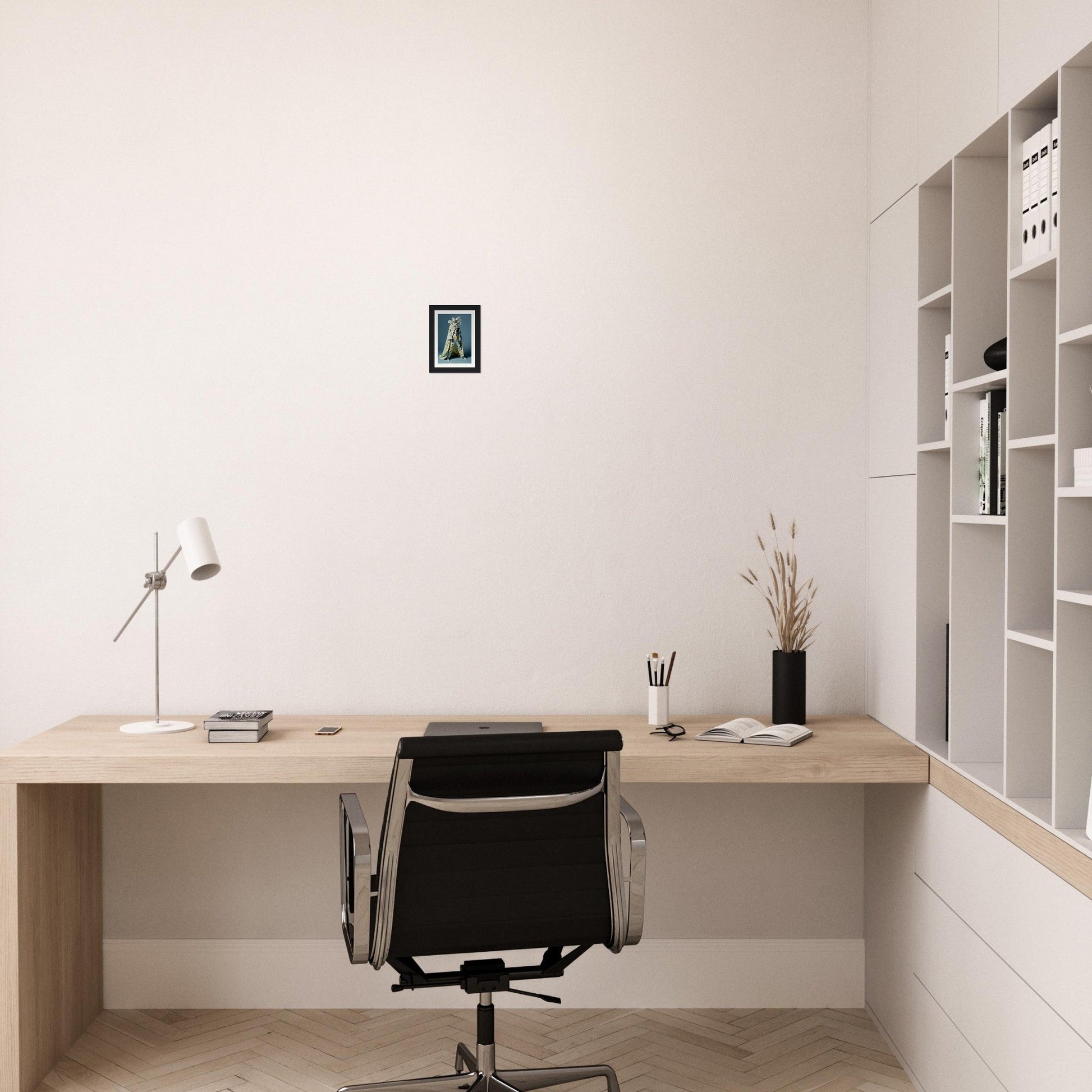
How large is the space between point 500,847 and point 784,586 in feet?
4.21

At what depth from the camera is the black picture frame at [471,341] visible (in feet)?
10.1

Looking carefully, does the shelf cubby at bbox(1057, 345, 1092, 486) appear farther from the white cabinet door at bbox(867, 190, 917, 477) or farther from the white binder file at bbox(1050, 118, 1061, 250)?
the white cabinet door at bbox(867, 190, 917, 477)

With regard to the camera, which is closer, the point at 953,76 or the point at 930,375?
the point at 953,76

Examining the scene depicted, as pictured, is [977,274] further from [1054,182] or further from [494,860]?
[494,860]

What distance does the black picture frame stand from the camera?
121 inches

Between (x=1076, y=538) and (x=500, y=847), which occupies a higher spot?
(x=1076, y=538)

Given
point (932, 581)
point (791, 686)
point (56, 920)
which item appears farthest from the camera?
point (791, 686)

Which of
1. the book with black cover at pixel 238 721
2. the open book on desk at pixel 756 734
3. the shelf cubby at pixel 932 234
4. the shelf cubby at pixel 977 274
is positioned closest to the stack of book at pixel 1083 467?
the shelf cubby at pixel 977 274

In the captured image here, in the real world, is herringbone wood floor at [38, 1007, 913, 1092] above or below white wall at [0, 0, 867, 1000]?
below

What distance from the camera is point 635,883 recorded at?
84.4 inches

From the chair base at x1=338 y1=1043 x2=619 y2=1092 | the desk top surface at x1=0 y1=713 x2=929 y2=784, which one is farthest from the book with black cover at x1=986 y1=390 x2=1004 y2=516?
the chair base at x1=338 y1=1043 x2=619 y2=1092

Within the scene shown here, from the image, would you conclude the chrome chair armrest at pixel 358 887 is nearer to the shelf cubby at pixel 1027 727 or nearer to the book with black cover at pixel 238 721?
the book with black cover at pixel 238 721

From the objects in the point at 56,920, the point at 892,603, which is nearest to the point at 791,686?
the point at 892,603

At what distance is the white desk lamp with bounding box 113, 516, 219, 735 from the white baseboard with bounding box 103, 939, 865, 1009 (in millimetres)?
726
